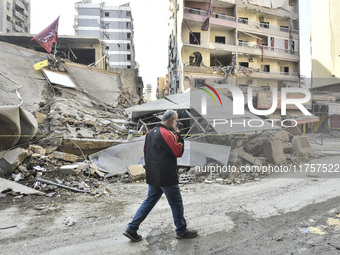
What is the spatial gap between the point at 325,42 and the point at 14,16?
2252 inches

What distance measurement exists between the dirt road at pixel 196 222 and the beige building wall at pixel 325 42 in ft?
83.5

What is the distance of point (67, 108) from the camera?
10391 mm

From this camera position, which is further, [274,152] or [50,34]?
[50,34]

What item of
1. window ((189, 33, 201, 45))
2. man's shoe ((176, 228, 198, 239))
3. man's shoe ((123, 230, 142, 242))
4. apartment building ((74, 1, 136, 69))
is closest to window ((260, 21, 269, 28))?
window ((189, 33, 201, 45))

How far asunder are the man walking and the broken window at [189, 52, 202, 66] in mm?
24725

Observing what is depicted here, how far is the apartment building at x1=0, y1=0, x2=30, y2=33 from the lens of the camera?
143 feet

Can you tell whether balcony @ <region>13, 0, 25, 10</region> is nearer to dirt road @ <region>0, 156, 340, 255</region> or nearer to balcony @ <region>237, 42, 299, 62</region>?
balcony @ <region>237, 42, 299, 62</region>

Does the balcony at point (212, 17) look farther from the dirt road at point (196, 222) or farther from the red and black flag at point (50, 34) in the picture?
the dirt road at point (196, 222)

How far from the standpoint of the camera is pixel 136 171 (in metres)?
5.95

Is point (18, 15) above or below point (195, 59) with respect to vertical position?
above

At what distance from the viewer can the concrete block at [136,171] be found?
583 centimetres

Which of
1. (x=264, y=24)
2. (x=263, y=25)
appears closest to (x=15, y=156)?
(x=264, y=24)

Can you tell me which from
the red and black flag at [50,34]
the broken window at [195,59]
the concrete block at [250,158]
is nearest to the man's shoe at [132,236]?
the concrete block at [250,158]

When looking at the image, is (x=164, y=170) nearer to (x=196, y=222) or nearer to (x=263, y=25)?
(x=196, y=222)
